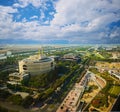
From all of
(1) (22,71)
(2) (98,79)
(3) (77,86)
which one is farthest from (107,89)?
(1) (22,71)

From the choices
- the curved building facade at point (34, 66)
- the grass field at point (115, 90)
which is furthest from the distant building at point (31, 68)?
the grass field at point (115, 90)

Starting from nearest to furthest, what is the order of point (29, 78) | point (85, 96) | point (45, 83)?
point (85, 96) < point (45, 83) < point (29, 78)

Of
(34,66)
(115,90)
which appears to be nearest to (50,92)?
(115,90)

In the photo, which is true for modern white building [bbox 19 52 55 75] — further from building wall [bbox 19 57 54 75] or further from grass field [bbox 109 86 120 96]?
grass field [bbox 109 86 120 96]

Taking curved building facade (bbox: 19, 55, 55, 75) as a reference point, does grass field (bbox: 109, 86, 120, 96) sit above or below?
below

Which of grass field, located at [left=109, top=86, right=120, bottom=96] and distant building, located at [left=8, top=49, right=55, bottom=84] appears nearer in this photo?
grass field, located at [left=109, top=86, right=120, bottom=96]

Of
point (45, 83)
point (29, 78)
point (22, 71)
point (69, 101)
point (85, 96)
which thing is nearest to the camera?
point (69, 101)

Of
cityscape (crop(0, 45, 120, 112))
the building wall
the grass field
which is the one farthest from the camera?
the building wall

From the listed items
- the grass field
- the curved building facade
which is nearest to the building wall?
the curved building facade

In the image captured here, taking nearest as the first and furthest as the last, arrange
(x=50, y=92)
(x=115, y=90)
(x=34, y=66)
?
Result: (x=115, y=90) < (x=50, y=92) < (x=34, y=66)

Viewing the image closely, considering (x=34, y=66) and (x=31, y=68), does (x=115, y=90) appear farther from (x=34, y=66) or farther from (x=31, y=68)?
(x=31, y=68)

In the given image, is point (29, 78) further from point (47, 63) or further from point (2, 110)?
point (2, 110)
